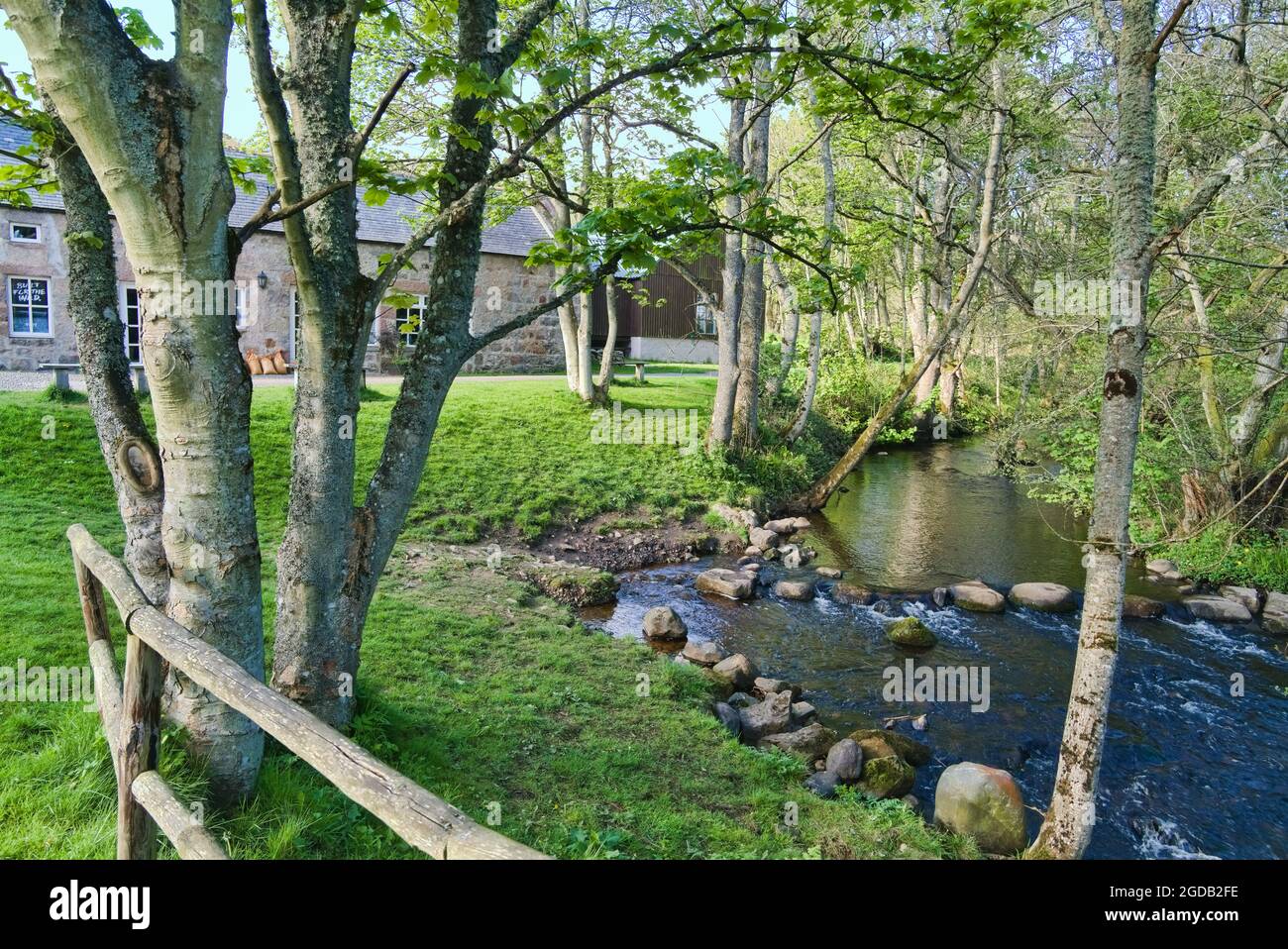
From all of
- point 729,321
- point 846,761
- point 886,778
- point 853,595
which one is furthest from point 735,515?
point 886,778

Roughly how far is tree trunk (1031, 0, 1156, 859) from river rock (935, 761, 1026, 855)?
0.64 m

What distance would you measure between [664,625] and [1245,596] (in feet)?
29.0

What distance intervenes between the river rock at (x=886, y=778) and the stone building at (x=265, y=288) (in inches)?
473

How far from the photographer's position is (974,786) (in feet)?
21.8

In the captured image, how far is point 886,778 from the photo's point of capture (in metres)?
7.04

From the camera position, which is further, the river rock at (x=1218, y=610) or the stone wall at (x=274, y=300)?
the stone wall at (x=274, y=300)

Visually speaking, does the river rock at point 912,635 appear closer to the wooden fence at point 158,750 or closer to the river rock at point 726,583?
the river rock at point 726,583

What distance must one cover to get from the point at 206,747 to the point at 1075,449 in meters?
14.6

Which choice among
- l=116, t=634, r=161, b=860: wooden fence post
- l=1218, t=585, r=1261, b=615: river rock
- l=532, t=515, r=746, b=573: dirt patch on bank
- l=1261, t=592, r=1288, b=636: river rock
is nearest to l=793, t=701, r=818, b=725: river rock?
l=532, t=515, r=746, b=573: dirt patch on bank

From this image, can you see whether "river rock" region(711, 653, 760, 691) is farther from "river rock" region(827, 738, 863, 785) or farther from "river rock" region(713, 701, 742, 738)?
"river rock" region(827, 738, 863, 785)

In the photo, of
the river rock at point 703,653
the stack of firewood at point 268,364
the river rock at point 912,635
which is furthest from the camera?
the stack of firewood at point 268,364

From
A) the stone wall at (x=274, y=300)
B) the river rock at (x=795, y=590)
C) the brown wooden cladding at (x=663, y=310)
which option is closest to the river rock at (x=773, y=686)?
the river rock at (x=795, y=590)

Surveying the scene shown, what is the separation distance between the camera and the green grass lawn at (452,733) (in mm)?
4367

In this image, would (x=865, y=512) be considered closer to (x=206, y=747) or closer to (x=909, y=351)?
(x=206, y=747)
